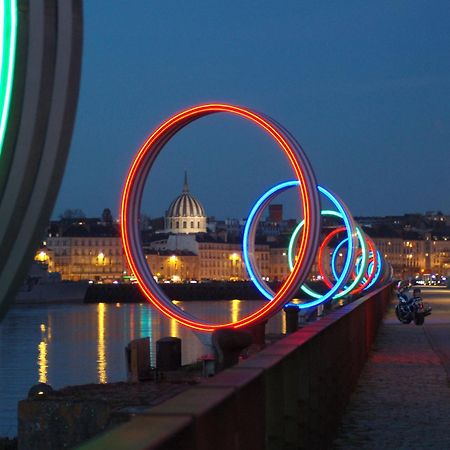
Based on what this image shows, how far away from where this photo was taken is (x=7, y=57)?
725 centimetres

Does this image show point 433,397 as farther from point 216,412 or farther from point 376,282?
point 376,282

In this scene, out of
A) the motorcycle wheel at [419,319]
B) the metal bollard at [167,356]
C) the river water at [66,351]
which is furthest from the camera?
the river water at [66,351]

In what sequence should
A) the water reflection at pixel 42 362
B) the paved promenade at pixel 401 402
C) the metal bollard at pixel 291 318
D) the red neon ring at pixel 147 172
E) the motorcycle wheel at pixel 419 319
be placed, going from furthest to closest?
the water reflection at pixel 42 362 < the motorcycle wheel at pixel 419 319 < the metal bollard at pixel 291 318 < the red neon ring at pixel 147 172 < the paved promenade at pixel 401 402

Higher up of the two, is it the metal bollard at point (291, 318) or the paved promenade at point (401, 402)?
the metal bollard at point (291, 318)

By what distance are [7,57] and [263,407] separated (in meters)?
2.29

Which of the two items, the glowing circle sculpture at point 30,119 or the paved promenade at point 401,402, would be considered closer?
the glowing circle sculpture at point 30,119

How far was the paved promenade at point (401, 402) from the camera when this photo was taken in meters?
11.6

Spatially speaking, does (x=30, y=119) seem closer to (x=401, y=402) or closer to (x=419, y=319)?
(x=401, y=402)

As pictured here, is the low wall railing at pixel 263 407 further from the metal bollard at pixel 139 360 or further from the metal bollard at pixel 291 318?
the metal bollard at pixel 291 318

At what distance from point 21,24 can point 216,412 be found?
2.64 metres

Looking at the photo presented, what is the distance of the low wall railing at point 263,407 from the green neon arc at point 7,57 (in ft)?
5.80

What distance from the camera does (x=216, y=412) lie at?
19.1 ft

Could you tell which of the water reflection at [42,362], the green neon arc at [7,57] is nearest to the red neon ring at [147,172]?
the water reflection at [42,362]

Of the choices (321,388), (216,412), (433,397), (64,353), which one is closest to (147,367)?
(433,397)
